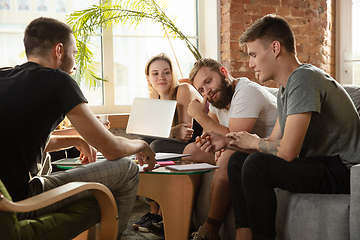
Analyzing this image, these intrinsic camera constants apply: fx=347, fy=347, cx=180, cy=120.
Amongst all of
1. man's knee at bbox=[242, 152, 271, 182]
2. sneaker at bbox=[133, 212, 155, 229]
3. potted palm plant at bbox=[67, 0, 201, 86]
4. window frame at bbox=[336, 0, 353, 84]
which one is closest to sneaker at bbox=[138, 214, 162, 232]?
sneaker at bbox=[133, 212, 155, 229]

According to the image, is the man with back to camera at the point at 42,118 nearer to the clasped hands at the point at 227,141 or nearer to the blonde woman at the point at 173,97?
the clasped hands at the point at 227,141

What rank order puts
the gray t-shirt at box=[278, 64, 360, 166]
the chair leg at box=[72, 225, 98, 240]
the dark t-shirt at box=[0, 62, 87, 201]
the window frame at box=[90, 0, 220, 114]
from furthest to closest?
the window frame at box=[90, 0, 220, 114] → the chair leg at box=[72, 225, 98, 240] → the gray t-shirt at box=[278, 64, 360, 166] → the dark t-shirt at box=[0, 62, 87, 201]

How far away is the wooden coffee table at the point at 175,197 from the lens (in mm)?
1760

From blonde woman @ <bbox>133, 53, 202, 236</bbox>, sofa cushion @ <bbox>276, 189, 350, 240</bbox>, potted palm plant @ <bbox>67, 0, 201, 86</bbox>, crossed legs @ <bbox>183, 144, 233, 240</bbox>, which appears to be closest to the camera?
sofa cushion @ <bbox>276, 189, 350, 240</bbox>

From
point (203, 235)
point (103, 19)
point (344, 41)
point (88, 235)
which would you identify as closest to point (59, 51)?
point (88, 235)

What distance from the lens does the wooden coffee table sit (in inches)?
69.3

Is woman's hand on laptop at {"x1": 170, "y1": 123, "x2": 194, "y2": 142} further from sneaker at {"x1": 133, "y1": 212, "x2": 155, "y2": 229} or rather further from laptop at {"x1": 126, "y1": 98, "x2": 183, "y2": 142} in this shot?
sneaker at {"x1": 133, "y1": 212, "x2": 155, "y2": 229}

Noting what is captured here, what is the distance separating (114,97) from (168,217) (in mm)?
2032

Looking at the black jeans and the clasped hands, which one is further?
the clasped hands

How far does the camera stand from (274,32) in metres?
1.69

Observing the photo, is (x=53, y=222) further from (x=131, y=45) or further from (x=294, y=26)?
(x=294, y=26)

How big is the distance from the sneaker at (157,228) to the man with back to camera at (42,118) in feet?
2.35

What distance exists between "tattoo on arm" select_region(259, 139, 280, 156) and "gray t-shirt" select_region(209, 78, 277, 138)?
0.39 meters

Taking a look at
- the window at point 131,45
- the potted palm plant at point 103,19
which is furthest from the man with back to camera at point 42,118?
the window at point 131,45
